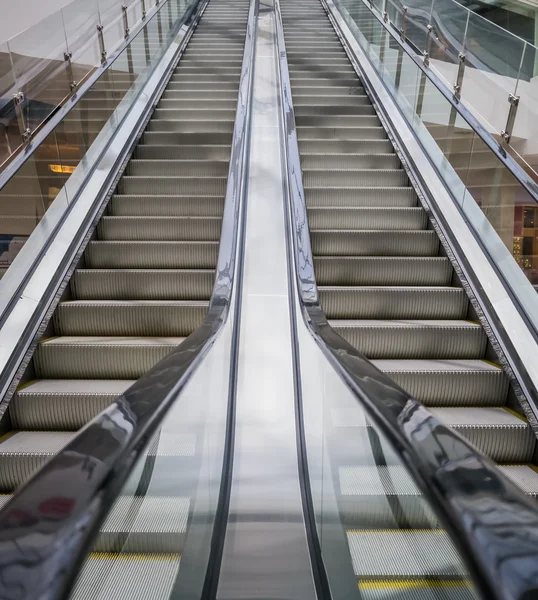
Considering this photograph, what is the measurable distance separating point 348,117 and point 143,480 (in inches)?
212

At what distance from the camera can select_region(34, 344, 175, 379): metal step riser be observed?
9.96ft

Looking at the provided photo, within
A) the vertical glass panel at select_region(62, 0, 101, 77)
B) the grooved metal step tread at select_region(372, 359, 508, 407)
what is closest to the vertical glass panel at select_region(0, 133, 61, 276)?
the vertical glass panel at select_region(62, 0, 101, 77)

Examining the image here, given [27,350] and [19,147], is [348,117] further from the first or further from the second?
Result: [27,350]

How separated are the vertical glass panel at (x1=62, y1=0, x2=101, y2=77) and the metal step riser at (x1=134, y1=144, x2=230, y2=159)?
2.73 feet

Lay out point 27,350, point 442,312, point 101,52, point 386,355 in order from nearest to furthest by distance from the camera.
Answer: point 27,350, point 386,355, point 442,312, point 101,52

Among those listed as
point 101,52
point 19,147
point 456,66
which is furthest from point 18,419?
point 456,66

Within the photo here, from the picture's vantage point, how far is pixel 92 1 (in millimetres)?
5379

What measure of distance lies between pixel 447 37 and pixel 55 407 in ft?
16.9

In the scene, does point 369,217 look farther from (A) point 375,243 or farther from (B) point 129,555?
(B) point 129,555

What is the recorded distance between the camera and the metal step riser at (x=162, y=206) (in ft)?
14.3

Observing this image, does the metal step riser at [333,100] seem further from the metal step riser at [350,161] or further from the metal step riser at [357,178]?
the metal step riser at [357,178]

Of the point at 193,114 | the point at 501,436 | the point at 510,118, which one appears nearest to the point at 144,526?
the point at 501,436

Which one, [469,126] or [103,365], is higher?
[469,126]

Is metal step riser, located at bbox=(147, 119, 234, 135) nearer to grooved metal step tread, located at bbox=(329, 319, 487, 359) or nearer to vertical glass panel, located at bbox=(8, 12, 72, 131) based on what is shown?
vertical glass panel, located at bbox=(8, 12, 72, 131)
